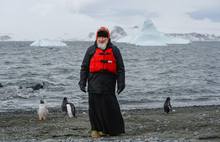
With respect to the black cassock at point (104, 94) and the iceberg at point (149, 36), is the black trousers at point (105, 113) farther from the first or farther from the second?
the iceberg at point (149, 36)

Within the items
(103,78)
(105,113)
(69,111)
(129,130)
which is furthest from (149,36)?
(103,78)

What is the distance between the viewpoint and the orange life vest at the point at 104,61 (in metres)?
6.78

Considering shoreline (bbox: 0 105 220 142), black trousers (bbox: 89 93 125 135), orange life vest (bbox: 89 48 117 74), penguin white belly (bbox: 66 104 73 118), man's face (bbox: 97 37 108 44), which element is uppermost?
man's face (bbox: 97 37 108 44)

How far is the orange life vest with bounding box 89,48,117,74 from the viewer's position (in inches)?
267

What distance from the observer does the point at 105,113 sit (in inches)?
278

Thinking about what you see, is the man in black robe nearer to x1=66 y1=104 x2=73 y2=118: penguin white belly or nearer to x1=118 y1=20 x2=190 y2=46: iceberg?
x1=66 y1=104 x2=73 y2=118: penguin white belly

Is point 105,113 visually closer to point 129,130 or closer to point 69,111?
point 129,130

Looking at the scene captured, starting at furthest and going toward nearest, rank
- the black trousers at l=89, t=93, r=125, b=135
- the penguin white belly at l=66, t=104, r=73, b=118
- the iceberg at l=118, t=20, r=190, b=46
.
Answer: the iceberg at l=118, t=20, r=190, b=46
the penguin white belly at l=66, t=104, r=73, b=118
the black trousers at l=89, t=93, r=125, b=135

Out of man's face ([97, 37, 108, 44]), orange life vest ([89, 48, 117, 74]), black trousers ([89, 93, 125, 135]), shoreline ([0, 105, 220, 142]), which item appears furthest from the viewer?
shoreline ([0, 105, 220, 142])

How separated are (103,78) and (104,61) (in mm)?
269

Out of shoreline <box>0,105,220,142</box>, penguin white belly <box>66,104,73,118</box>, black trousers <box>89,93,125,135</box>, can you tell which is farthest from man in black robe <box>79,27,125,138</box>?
penguin white belly <box>66,104,73,118</box>

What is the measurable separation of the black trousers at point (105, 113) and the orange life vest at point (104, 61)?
0.45 m

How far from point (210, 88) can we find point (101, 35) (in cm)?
1989

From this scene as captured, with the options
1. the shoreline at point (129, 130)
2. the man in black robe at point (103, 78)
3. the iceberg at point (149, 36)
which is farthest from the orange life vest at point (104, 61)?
the iceberg at point (149, 36)
